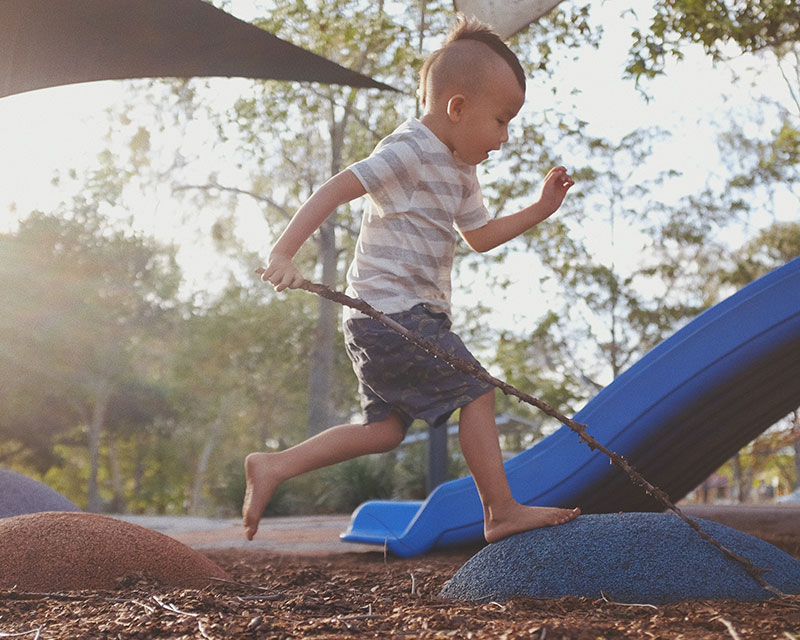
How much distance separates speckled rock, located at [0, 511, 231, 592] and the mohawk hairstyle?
5.32ft

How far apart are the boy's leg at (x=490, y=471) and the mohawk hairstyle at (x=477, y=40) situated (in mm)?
964

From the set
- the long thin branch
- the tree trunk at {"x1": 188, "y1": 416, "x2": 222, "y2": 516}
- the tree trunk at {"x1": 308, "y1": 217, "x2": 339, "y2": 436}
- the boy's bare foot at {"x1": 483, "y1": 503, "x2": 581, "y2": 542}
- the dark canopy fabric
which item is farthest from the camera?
the tree trunk at {"x1": 188, "y1": 416, "x2": 222, "y2": 516}

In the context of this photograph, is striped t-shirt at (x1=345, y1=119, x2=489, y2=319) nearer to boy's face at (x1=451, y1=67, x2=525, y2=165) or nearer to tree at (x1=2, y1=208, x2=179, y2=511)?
boy's face at (x1=451, y1=67, x2=525, y2=165)

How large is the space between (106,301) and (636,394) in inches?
958

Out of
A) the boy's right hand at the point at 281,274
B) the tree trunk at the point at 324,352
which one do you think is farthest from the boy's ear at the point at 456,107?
the tree trunk at the point at 324,352

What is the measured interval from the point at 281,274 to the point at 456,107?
2.59 feet

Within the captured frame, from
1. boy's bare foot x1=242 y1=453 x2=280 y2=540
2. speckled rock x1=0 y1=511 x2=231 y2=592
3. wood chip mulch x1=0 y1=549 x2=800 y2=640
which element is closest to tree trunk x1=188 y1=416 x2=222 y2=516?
speckled rock x1=0 y1=511 x2=231 y2=592

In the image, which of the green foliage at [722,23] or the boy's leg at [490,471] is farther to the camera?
the green foliage at [722,23]

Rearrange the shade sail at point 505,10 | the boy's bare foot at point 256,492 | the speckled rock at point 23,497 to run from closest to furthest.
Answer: the boy's bare foot at point 256,492 < the shade sail at point 505,10 < the speckled rock at point 23,497

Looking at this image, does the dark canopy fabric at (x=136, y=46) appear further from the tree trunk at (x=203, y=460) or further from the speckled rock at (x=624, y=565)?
the tree trunk at (x=203, y=460)

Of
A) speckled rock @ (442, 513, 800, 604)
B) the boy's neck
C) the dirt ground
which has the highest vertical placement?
the boy's neck

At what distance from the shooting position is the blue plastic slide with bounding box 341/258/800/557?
2.96m

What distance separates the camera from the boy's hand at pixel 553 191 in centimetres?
263

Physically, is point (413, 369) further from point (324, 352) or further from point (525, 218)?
point (324, 352)
